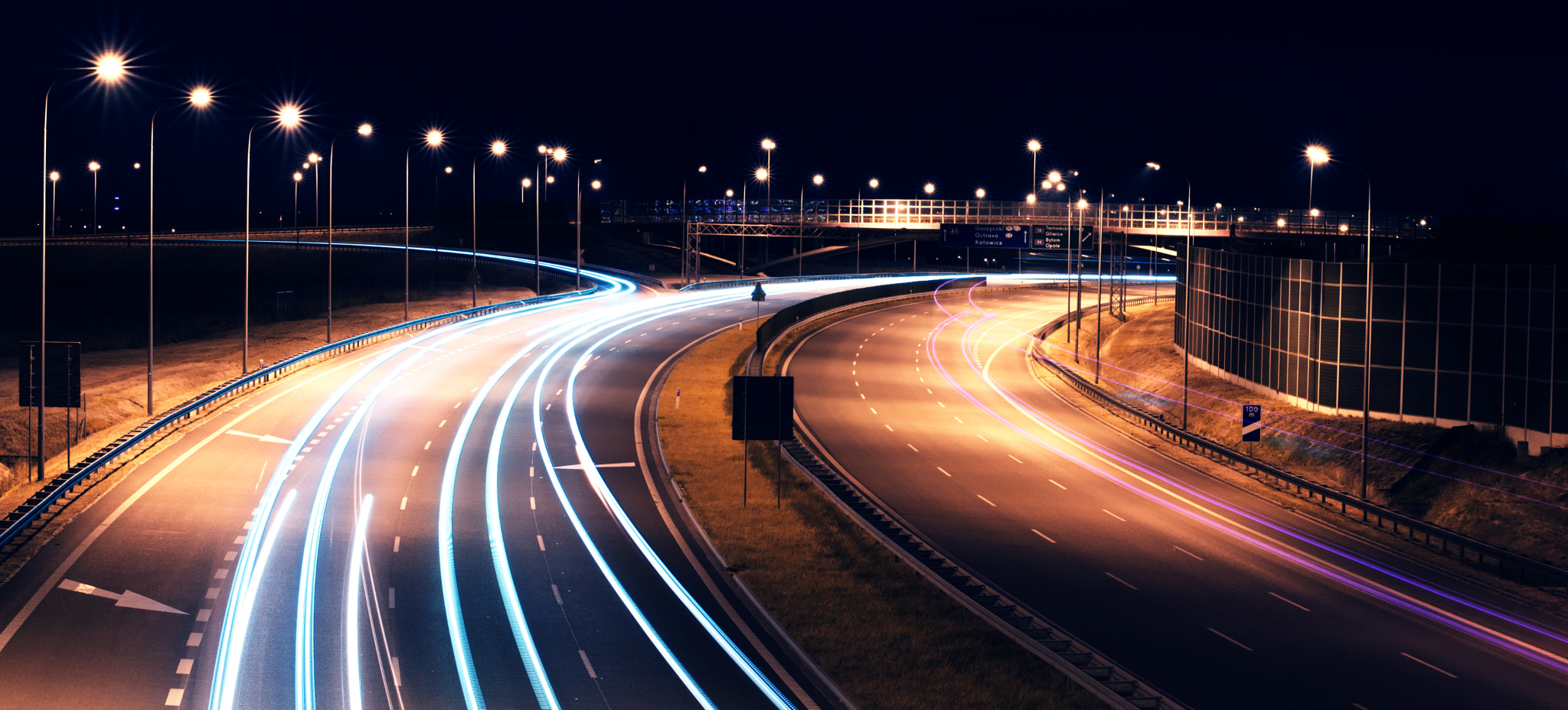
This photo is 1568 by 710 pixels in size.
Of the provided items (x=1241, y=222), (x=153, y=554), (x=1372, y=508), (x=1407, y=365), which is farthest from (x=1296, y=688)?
(x=1241, y=222)

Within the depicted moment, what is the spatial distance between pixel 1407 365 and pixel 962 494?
2042 cm

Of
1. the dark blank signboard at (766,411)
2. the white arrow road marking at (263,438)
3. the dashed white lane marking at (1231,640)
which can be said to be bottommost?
the dashed white lane marking at (1231,640)

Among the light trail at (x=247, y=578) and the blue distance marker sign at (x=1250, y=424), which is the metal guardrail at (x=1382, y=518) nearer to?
the blue distance marker sign at (x=1250, y=424)

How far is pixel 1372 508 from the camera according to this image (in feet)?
114

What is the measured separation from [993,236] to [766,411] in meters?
73.7

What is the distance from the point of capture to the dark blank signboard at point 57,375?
34188 millimetres

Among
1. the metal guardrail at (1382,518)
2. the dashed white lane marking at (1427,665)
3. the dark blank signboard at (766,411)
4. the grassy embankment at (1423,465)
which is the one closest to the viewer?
the dashed white lane marking at (1427,665)

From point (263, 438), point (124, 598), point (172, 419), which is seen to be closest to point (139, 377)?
point (172, 419)

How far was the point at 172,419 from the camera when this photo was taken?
39875mm

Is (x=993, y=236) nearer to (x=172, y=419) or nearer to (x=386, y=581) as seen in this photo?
(x=172, y=419)

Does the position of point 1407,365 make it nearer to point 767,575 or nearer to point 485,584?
point 767,575

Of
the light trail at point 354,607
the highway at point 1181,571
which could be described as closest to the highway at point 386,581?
the light trail at point 354,607

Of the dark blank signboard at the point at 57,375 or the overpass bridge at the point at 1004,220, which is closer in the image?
the dark blank signboard at the point at 57,375

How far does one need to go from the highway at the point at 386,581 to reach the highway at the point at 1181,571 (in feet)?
24.9
